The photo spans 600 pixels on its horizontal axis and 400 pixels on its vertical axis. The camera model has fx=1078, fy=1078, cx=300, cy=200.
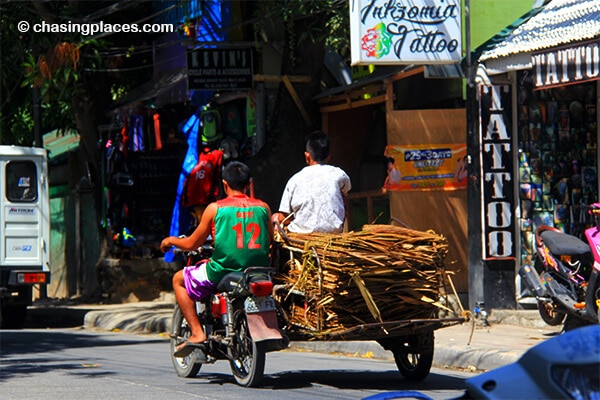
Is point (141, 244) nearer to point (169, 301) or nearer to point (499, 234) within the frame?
point (169, 301)

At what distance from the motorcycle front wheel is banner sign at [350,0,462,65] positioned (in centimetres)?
467

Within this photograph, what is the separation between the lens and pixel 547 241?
35.5 feet

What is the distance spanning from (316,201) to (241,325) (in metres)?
1.20

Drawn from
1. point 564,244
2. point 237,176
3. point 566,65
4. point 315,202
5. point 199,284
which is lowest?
point 199,284

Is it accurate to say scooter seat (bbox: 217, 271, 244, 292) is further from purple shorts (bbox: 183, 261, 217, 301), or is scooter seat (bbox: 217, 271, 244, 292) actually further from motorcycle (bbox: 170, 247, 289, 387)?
purple shorts (bbox: 183, 261, 217, 301)

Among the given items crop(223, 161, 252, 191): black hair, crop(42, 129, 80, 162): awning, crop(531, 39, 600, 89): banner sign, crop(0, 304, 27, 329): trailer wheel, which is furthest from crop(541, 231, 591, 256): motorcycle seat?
crop(42, 129, 80, 162): awning

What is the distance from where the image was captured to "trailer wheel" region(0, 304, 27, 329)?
16500 mm

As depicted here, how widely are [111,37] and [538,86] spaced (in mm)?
9778

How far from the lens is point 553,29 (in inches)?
469

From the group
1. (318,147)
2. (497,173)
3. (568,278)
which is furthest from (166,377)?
(497,173)

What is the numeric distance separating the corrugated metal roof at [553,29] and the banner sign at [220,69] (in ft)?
15.3

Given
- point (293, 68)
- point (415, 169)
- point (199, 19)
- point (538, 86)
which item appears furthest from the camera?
point (199, 19)

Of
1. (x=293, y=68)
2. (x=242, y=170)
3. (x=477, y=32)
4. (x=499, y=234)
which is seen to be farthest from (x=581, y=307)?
(x=293, y=68)

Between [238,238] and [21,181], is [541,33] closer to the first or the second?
[238,238]
